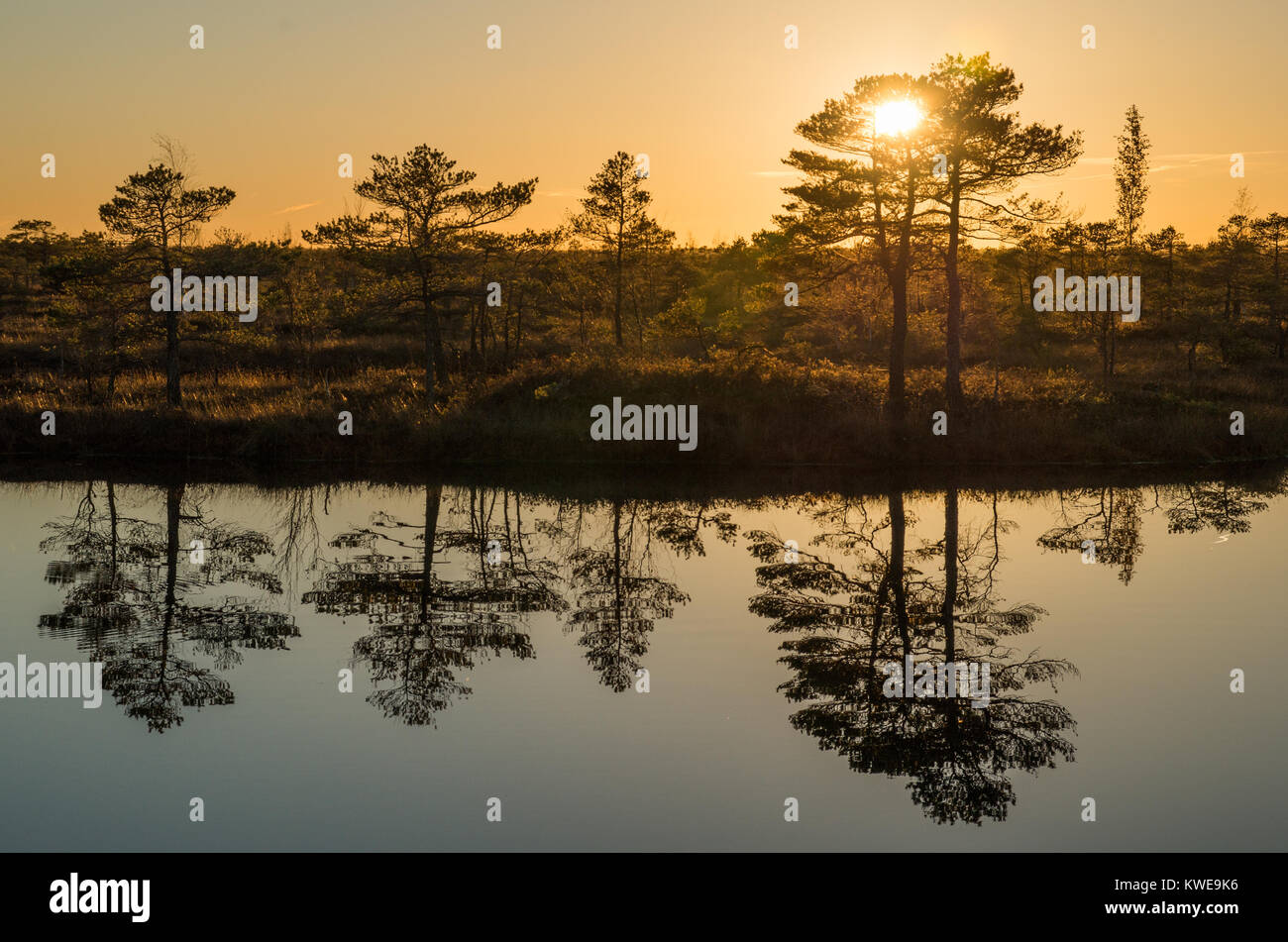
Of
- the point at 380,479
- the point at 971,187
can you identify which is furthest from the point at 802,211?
the point at 380,479

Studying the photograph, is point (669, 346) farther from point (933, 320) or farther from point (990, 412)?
point (990, 412)

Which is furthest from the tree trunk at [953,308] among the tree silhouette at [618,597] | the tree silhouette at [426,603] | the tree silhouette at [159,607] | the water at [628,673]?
the tree silhouette at [159,607]

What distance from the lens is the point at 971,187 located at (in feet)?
119

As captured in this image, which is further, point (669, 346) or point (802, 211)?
point (669, 346)

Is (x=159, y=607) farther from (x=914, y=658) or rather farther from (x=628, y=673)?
(x=914, y=658)

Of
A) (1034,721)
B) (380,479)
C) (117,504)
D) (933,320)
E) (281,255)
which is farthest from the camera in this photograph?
(281,255)

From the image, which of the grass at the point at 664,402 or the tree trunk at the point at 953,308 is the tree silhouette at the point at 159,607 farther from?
the tree trunk at the point at 953,308

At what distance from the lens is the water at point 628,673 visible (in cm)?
955

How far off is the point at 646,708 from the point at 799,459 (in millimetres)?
23728

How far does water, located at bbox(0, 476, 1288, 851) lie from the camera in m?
9.55

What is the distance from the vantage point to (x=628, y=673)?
13.8 m

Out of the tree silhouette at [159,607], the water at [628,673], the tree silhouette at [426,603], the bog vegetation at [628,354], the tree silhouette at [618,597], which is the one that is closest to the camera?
the water at [628,673]

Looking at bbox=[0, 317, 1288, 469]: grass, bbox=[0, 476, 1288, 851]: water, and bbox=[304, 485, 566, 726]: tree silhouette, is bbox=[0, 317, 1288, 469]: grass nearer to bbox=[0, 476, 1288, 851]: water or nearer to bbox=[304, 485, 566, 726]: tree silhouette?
bbox=[0, 476, 1288, 851]: water
